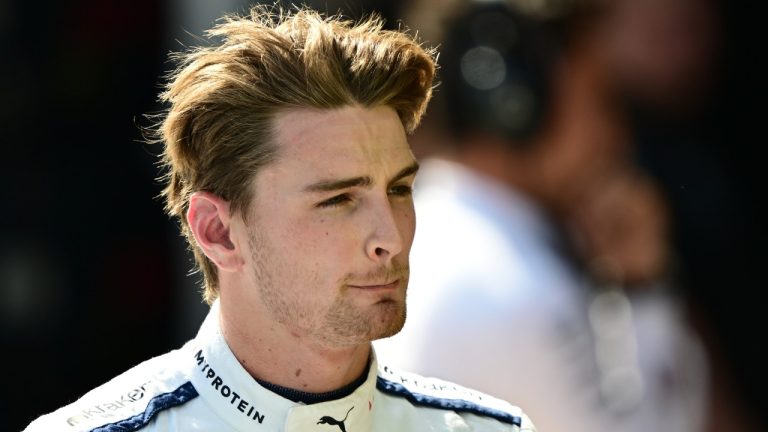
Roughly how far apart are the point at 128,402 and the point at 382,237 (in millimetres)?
670

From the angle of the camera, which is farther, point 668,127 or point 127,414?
point 668,127

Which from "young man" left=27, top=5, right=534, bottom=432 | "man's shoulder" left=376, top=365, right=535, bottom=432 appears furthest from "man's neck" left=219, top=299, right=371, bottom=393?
"man's shoulder" left=376, top=365, right=535, bottom=432

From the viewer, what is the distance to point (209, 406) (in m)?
3.55

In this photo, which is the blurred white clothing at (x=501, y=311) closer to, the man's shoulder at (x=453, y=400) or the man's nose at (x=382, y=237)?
the man's shoulder at (x=453, y=400)

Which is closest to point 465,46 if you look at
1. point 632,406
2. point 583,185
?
point 583,185

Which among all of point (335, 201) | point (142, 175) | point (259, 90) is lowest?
point (142, 175)

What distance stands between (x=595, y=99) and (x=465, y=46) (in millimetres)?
504

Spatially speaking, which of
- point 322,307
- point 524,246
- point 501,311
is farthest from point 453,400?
point 524,246

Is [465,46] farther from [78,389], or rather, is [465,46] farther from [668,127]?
[78,389]

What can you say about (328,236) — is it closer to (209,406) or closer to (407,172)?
(407,172)

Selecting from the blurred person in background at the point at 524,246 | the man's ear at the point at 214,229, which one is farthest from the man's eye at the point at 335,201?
the blurred person in background at the point at 524,246

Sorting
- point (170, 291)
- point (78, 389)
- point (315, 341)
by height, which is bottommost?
point (78, 389)

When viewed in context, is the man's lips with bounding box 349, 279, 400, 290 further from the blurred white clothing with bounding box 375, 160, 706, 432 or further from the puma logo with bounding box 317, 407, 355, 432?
the blurred white clothing with bounding box 375, 160, 706, 432

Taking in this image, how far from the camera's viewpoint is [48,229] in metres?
6.32
